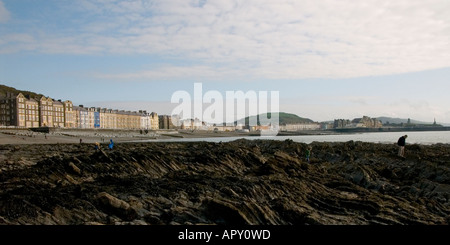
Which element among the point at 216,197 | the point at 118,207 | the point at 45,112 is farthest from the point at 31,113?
the point at 216,197

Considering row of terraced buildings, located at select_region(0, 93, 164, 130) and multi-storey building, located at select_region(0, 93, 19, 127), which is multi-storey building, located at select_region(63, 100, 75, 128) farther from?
multi-storey building, located at select_region(0, 93, 19, 127)

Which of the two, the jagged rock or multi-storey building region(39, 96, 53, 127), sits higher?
multi-storey building region(39, 96, 53, 127)

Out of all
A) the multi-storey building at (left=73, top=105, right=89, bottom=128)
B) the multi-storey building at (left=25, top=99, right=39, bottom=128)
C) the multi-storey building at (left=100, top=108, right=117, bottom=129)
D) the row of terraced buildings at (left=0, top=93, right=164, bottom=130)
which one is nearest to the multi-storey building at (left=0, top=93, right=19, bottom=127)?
the row of terraced buildings at (left=0, top=93, right=164, bottom=130)

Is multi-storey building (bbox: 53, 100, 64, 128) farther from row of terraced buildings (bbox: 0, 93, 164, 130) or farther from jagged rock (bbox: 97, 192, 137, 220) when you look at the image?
jagged rock (bbox: 97, 192, 137, 220)

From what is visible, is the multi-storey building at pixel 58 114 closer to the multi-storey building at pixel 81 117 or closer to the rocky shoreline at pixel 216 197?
the multi-storey building at pixel 81 117

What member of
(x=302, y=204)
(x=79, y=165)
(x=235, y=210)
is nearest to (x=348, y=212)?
(x=302, y=204)

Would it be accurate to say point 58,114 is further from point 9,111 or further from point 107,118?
point 107,118

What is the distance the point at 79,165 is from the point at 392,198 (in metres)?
15.8

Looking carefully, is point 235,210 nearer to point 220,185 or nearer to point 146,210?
point 146,210

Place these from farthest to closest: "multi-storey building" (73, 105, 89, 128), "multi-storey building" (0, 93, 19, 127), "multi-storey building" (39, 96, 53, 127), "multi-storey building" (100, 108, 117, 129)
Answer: "multi-storey building" (100, 108, 117, 129) < "multi-storey building" (73, 105, 89, 128) < "multi-storey building" (39, 96, 53, 127) < "multi-storey building" (0, 93, 19, 127)

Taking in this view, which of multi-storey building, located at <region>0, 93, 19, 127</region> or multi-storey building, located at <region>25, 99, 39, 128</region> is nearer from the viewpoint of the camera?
multi-storey building, located at <region>0, 93, 19, 127</region>

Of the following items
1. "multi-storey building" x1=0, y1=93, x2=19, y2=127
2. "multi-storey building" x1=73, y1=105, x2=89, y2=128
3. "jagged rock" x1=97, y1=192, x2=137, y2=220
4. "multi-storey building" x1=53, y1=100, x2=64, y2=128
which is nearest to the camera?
"jagged rock" x1=97, y1=192, x2=137, y2=220

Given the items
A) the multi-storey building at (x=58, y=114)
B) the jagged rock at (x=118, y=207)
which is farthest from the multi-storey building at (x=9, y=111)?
the jagged rock at (x=118, y=207)
